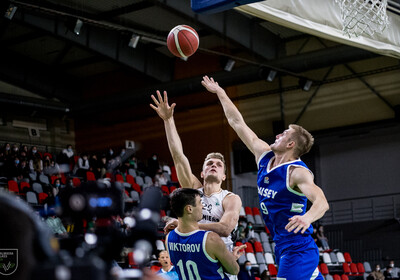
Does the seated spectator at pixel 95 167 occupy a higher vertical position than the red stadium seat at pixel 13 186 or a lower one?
higher

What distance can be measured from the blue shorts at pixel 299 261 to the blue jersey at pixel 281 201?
58mm

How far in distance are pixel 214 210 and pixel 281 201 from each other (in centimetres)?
77

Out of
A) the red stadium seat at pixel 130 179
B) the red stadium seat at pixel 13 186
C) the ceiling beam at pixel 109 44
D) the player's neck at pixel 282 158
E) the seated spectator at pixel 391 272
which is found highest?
the ceiling beam at pixel 109 44

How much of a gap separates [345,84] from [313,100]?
1364 mm

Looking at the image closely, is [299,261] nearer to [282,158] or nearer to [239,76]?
[282,158]

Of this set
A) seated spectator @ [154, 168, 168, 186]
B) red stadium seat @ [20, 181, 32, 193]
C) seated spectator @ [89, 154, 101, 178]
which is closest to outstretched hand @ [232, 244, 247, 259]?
red stadium seat @ [20, 181, 32, 193]

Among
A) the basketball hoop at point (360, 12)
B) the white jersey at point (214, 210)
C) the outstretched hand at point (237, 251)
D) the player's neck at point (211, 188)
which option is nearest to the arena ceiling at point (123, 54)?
the basketball hoop at point (360, 12)

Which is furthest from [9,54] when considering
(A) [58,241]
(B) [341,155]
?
(A) [58,241]

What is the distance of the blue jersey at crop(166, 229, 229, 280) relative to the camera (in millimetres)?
4812

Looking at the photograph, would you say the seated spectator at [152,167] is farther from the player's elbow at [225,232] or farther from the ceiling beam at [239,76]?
the player's elbow at [225,232]

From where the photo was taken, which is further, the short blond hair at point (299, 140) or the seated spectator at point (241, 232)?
the seated spectator at point (241, 232)

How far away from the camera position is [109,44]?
21.3m

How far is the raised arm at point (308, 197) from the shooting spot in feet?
14.9

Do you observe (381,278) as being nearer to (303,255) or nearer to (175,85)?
(175,85)
